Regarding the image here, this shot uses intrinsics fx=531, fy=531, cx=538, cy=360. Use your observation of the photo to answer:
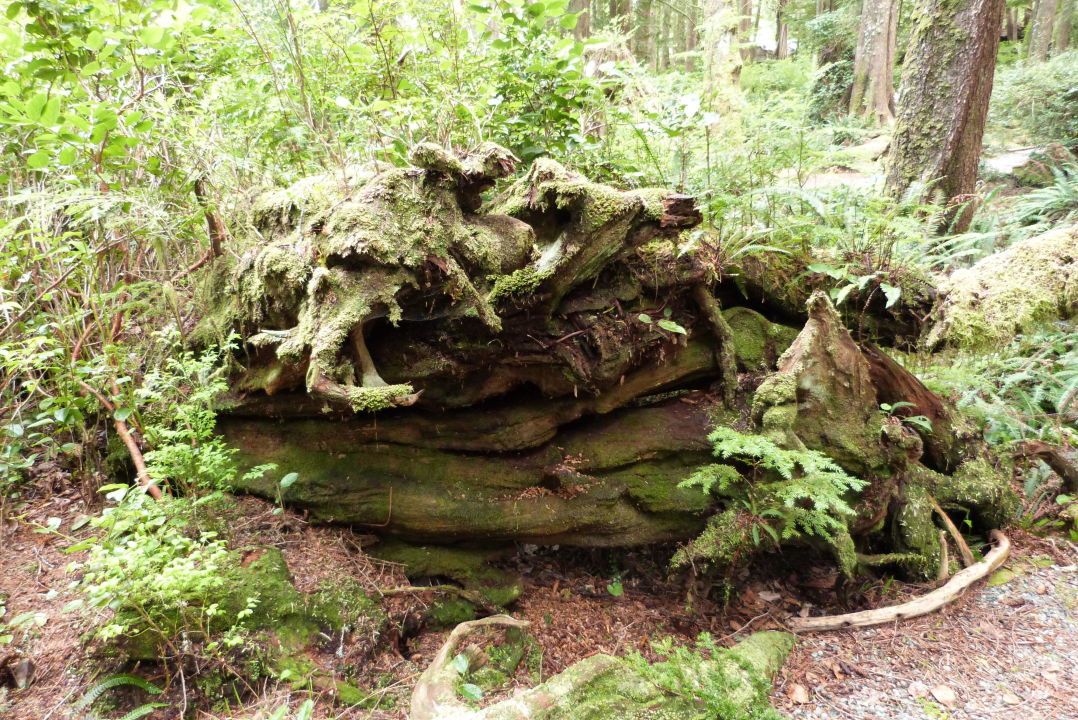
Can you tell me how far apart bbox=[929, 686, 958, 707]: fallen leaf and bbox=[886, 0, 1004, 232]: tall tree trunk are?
17.2 feet

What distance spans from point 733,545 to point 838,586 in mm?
1267

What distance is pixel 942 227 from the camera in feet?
21.6

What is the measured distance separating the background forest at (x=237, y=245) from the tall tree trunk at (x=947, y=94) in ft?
0.12

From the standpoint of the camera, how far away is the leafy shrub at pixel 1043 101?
11.4m

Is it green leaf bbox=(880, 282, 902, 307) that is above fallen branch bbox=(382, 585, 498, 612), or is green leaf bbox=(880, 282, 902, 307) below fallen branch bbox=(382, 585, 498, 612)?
above

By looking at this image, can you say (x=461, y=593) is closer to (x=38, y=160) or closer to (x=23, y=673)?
(x=23, y=673)

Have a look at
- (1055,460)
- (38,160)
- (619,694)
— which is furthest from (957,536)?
(38,160)

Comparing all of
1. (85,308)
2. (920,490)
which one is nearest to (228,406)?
(85,308)

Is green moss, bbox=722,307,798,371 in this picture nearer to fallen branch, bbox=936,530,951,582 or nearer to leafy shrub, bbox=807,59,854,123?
fallen branch, bbox=936,530,951,582

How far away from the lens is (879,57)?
14789 millimetres

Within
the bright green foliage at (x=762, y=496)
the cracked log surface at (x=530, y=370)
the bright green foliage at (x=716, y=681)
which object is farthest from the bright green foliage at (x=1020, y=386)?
the bright green foliage at (x=716, y=681)

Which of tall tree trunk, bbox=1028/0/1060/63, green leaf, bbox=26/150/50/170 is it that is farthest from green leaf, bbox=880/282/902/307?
tall tree trunk, bbox=1028/0/1060/63

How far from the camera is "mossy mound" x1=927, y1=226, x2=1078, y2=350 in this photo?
3.57m

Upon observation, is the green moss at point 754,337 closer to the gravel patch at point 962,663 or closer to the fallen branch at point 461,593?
the gravel patch at point 962,663
